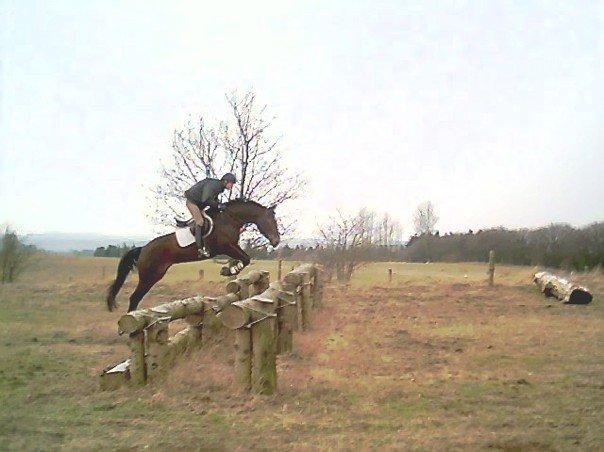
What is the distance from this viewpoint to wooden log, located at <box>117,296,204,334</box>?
212 inches

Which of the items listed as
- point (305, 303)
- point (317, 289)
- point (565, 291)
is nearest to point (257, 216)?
point (305, 303)

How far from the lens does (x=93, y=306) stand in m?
15.2

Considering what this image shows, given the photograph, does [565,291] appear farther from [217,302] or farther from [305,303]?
[217,302]

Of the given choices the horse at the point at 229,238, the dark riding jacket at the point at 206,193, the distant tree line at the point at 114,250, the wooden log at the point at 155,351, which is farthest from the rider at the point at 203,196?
the distant tree line at the point at 114,250

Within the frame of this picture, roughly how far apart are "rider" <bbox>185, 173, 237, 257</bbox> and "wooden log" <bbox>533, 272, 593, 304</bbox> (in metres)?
11.1

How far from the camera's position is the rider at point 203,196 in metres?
6.70

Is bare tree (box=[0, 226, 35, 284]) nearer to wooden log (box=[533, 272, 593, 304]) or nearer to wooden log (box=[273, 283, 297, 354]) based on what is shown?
wooden log (box=[533, 272, 593, 304])

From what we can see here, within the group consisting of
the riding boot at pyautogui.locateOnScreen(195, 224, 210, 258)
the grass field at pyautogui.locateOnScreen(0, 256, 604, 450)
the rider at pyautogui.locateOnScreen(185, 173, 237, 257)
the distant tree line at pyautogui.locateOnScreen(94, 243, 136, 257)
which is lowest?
the grass field at pyautogui.locateOnScreen(0, 256, 604, 450)

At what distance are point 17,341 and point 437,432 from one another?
23.0 ft

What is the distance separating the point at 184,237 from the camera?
711 cm

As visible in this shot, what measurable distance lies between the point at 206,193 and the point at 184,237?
72 centimetres

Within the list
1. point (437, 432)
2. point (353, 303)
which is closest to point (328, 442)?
point (437, 432)

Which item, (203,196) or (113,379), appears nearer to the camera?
(113,379)

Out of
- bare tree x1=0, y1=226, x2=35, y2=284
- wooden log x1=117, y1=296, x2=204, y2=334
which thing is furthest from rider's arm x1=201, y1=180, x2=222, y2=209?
bare tree x1=0, y1=226, x2=35, y2=284
